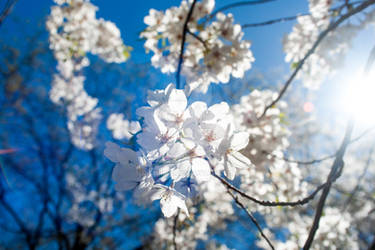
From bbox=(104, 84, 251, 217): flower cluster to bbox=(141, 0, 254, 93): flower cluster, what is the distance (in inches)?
44.9

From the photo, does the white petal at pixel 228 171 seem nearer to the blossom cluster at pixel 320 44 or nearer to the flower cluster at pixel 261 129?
the flower cluster at pixel 261 129

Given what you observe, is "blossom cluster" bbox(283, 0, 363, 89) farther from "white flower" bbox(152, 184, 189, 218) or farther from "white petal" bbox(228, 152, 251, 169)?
"white flower" bbox(152, 184, 189, 218)

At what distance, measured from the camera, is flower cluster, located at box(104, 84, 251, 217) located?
60cm

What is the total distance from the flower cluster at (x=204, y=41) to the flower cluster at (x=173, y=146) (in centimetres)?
114

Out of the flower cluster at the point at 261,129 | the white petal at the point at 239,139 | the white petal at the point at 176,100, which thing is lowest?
the white petal at the point at 239,139

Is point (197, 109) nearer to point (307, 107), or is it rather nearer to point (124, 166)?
point (124, 166)

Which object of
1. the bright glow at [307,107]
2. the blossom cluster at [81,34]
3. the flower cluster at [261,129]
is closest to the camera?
the flower cluster at [261,129]

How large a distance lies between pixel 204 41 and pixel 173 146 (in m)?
1.42

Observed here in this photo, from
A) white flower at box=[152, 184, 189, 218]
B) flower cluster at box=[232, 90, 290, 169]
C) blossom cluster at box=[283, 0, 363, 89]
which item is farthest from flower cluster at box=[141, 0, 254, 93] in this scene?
white flower at box=[152, 184, 189, 218]

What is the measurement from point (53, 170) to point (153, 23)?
293 inches

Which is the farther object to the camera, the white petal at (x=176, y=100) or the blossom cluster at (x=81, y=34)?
the blossom cluster at (x=81, y=34)

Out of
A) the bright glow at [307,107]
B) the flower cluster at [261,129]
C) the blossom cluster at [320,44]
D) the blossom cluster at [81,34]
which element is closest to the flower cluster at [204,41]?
the flower cluster at [261,129]

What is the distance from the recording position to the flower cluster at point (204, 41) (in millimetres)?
1785

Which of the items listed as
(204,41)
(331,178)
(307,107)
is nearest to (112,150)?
(331,178)
